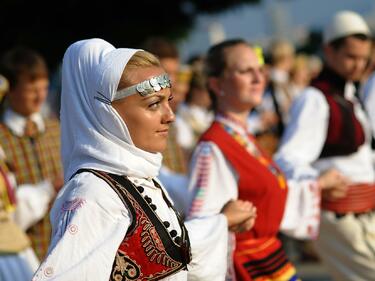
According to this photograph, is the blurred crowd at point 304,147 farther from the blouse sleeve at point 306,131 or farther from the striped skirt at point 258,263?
the striped skirt at point 258,263

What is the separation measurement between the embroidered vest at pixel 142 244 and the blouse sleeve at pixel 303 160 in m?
1.50

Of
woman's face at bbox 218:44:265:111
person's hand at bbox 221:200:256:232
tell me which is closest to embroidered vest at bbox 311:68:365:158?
woman's face at bbox 218:44:265:111

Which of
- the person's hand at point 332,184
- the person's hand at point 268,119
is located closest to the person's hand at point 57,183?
the person's hand at point 332,184

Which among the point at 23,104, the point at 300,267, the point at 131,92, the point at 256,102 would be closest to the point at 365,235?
the point at 256,102

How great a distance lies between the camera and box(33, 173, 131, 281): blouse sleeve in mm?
2705

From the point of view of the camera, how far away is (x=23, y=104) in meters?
5.16

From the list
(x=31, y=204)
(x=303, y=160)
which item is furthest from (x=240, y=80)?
(x=31, y=204)

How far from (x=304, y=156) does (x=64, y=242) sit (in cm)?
244

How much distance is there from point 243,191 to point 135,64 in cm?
129

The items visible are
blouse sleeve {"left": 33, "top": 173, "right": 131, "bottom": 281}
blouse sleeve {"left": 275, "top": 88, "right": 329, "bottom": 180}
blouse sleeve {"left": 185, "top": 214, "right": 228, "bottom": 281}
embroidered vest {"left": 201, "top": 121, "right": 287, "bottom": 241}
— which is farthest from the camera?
blouse sleeve {"left": 275, "top": 88, "right": 329, "bottom": 180}

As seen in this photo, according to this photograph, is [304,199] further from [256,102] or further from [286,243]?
[286,243]

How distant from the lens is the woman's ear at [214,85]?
4520 mm

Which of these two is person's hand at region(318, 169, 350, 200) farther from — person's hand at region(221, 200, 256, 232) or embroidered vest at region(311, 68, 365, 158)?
person's hand at region(221, 200, 256, 232)

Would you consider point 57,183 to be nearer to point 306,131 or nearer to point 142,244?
point 306,131
